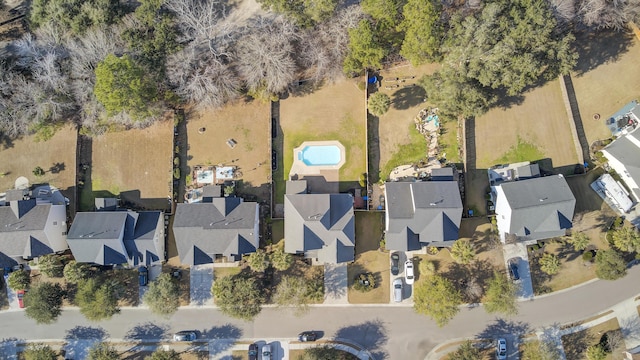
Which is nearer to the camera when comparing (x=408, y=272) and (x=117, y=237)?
(x=117, y=237)

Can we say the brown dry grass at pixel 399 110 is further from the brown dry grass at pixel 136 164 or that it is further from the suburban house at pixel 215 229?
the brown dry grass at pixel 136 164

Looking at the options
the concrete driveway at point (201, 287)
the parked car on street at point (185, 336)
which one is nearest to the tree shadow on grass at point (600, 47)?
the concrete driveway at point (201, 287)

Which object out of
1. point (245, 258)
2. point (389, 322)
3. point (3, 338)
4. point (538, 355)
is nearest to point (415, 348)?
point (389, 322)

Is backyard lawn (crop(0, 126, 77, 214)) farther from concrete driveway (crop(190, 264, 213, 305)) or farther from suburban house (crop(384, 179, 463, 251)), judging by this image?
suburban house (crop(384, 179, 463, 251))

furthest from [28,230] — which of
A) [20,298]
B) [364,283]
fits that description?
[364,283]

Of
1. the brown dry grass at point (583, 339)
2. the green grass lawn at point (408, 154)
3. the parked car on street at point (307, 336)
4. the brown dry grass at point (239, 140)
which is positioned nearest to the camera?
the brown dry grass at point (583, 339)

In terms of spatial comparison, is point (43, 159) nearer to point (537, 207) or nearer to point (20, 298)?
point (20, 298)

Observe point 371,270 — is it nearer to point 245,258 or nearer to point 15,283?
point 245,258

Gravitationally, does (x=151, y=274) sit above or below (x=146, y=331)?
above
